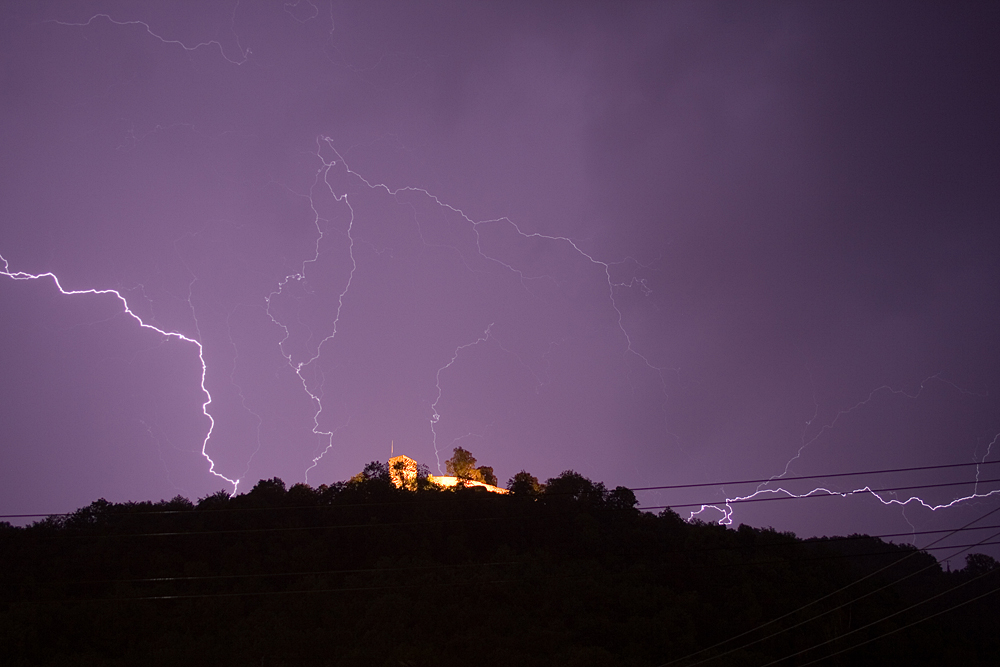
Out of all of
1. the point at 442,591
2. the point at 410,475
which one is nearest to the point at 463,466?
the point at 410,475

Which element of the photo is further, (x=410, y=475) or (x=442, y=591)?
(x=410, y=475)

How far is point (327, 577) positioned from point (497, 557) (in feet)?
19.8

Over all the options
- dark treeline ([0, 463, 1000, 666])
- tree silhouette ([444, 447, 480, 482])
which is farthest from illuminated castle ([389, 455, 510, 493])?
dark treeline ([0, 463, 1000, 666])

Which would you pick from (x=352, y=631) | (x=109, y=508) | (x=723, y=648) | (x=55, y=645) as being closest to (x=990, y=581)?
(x=723, y=648)

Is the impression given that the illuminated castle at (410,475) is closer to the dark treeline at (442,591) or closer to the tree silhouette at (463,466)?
the tree silhouette at (463,466)

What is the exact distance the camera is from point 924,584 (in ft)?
94.1

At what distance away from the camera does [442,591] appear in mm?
21500

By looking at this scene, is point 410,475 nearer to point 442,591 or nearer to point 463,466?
point 463,466

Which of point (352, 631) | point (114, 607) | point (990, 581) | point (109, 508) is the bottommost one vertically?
point (990, 581)

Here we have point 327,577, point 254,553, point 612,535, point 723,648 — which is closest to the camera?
point 723,648

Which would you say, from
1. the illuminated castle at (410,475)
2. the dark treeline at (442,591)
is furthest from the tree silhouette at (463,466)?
the dark treeline at (442,591)

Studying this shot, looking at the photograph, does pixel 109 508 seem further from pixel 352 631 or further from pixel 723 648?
pixel 723 648

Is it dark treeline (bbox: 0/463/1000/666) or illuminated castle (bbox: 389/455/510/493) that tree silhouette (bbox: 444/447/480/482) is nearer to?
illuminated castle (bbox: 389/455/510/493)

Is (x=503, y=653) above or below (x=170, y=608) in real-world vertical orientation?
below
